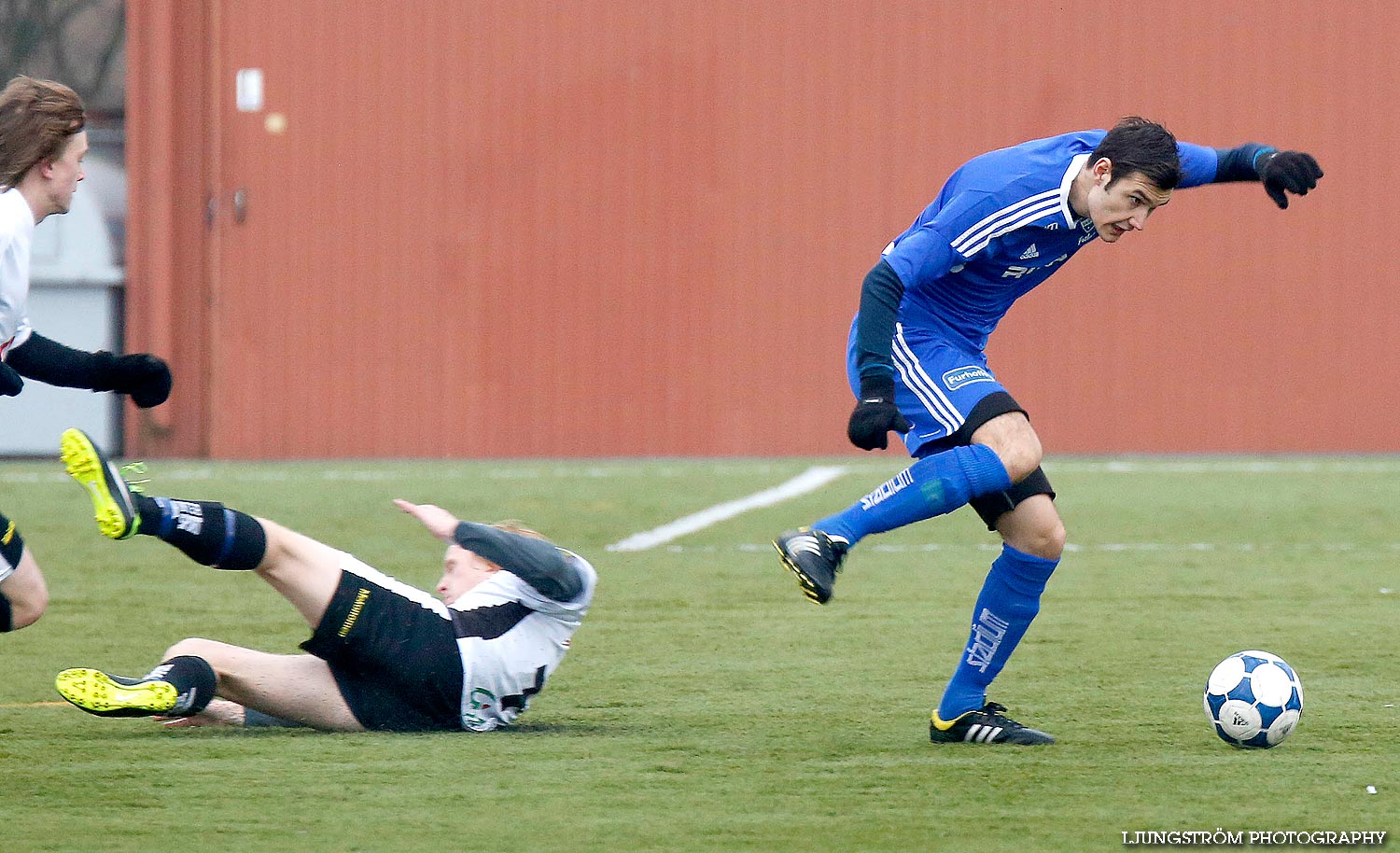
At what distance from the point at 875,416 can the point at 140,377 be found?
6.14 ft

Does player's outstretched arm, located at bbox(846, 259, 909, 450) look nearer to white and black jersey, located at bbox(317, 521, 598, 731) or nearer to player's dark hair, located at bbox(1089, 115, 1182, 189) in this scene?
player's dark hair, located at bbox(1089, 115, 1182, 189)

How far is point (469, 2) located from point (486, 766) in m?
10.0

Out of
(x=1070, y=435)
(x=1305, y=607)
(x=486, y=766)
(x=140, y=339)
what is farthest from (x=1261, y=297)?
(x=486, y=766)

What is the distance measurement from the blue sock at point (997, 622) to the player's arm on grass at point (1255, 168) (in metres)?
1.05

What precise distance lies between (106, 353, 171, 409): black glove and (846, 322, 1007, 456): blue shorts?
5.70 ft

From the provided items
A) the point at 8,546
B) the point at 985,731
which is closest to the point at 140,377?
the point at 8,546

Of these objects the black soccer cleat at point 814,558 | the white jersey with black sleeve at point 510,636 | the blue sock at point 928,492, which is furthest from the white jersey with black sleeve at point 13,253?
the blue sock at point 928,492

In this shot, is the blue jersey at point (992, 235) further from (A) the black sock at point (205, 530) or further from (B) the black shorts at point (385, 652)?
(A) the black sock at point (205, 530)

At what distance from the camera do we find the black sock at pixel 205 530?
3986mm

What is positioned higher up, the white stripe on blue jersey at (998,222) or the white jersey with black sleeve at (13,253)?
the white stripe on blue jersey at (998,222)

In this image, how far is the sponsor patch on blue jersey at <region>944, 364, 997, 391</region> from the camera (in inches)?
170

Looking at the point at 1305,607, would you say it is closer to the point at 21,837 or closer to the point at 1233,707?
the point at 1233,707

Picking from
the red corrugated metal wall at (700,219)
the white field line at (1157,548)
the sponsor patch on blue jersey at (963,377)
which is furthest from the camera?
the red corrugated metal wall at (700,219)

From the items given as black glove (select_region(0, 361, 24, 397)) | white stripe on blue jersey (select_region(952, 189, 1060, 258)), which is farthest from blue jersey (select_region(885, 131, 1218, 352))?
black glove (select_region(0, 361, 24, 397))
